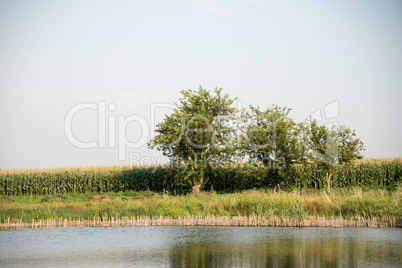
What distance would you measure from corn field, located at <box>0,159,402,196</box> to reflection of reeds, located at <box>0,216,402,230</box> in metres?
19.0

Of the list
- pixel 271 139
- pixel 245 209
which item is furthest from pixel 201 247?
pixel 271 139

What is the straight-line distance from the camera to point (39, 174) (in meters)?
58.5

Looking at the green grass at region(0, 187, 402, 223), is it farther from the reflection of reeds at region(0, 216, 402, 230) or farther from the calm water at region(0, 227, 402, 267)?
Answer: the calm water at region(0, 227, 402, 267)

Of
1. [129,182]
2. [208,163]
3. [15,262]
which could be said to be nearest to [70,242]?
[15,262]

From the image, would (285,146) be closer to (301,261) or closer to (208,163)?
(208,163)

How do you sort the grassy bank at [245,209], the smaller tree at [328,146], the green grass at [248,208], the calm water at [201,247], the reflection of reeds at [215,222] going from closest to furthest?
the calm water at [201,247]
the reflection of reeds at [215,222]
the grassy bank at [245,209]
the green grass at [248,208]
the smaller tree at [328,146]

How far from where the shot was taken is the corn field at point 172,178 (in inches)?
1953

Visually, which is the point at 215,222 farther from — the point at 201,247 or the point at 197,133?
the point at 197,133

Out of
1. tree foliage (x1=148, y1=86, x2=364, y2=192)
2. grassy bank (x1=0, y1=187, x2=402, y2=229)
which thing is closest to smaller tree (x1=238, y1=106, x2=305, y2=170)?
tree foliage (x1=148, y1=86, x2=364, y2=192)

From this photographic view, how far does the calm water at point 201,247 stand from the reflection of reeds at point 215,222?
3.37 feet

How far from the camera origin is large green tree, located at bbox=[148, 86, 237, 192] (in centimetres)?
4519

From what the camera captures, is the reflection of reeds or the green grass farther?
the green grass

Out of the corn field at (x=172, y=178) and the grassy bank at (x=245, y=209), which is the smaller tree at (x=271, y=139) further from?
the grassy bank at (x=245, y=209)

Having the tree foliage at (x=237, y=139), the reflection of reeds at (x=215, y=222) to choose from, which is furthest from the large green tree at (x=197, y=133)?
the reflection of reeds at (x=215, y=222)
